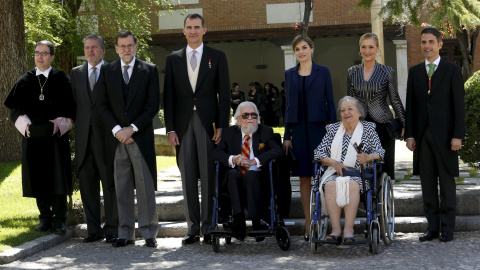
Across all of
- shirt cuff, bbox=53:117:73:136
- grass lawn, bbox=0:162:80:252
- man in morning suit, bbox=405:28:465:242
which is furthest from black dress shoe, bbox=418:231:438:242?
grass lawn, bbox=0:162:80:252

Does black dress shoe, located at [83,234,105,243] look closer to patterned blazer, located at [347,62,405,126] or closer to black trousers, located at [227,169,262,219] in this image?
black trousers, located at [227,169,262,219]

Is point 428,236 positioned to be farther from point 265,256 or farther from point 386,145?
point 265,256

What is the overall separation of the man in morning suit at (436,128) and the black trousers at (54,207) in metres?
3.78

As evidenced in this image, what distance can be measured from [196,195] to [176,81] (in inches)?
47.6

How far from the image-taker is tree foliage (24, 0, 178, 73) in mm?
20859

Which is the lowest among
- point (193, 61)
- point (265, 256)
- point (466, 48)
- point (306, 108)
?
point (265, 256)

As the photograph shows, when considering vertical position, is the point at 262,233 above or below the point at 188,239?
above

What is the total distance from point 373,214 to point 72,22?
59.6 ft

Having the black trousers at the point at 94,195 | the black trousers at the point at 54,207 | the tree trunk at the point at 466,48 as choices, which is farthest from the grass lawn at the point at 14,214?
the tree trunk at the point at 466,48

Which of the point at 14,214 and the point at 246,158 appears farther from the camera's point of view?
the point at 14,214

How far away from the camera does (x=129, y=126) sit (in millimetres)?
7938

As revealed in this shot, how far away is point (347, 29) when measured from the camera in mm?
29406

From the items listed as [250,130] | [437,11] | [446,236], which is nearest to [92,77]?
[250,130]

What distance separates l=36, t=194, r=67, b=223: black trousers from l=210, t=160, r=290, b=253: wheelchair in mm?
1940
